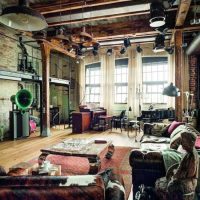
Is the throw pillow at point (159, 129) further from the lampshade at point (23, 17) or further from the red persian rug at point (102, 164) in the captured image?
the lampshade at point (23, 17)

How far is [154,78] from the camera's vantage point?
10.0m

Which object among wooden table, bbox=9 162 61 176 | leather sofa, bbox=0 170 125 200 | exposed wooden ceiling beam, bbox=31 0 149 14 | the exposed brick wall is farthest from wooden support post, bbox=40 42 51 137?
leather sofa, bbox=0 170 125 200

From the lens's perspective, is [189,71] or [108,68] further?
[108,68]

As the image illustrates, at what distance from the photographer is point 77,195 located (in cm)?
113

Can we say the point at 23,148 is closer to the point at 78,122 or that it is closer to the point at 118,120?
the point at 78,122

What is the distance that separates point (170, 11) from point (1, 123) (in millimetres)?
6727

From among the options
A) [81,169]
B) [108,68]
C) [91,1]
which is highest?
[91,1]

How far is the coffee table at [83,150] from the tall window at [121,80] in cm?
604

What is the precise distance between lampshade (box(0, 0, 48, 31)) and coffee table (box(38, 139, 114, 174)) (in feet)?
7.34

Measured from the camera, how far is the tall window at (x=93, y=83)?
1109 centimetres

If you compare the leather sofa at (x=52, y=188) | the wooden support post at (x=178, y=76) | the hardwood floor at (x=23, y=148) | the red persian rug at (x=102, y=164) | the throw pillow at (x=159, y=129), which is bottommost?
the red persian rug at (x=102, y=164)

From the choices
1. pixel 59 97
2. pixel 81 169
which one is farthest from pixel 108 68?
pixel 81 169

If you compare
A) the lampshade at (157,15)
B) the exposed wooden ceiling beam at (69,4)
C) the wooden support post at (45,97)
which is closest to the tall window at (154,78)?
the wooden support post at (45,97)

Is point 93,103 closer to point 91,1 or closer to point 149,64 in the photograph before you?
point 149,64
